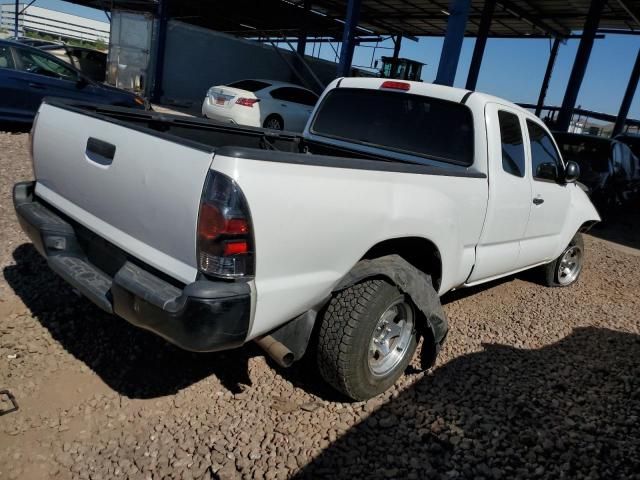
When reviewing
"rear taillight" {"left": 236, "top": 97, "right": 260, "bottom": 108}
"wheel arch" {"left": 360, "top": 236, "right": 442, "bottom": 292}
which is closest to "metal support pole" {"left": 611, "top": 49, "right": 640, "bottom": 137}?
"rear taillight" {"left": 236, "top": 97, "right": 260, "bottom": 108}

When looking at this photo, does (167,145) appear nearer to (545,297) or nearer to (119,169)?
(119,169)

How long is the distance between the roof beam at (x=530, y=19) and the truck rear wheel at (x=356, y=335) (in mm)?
18557

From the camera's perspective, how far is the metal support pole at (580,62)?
15625 millimetres

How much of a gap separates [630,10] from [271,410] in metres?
19.3

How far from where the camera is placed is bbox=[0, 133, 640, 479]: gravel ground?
2410mm

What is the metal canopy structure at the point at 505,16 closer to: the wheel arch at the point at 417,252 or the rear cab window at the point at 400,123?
the rear cab window at the point at 400,123

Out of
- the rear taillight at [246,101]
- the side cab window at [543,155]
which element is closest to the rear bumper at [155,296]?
the side cab window at [543,155]

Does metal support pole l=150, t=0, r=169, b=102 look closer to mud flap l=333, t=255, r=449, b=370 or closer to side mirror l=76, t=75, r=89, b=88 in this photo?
side mirror l=76, t=75, r=89, b=88

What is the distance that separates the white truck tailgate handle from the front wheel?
4.52 metres

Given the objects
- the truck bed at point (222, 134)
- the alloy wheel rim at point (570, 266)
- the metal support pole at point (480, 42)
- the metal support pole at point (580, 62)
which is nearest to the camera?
the truck bed at point (222, 134)

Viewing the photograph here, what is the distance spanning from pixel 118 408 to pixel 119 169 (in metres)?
1.27

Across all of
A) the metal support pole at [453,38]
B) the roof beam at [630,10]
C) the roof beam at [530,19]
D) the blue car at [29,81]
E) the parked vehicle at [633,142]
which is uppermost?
the roof beam at [630,10]

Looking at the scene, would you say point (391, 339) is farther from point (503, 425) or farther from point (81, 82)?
point (81, 82)

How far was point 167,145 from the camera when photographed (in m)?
2.19
